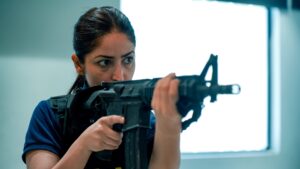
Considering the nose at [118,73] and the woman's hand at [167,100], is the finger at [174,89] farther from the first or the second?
the nose at [118,73]

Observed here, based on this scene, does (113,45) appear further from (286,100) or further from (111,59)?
(286,100)

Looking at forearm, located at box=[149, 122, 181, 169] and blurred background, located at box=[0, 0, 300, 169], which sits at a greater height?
blurred background, located at box=[0, 0, 300, 169]

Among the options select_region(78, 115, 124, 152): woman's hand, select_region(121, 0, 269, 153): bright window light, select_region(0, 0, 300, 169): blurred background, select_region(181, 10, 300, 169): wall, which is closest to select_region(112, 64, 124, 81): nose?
select_region(78, 115, 124, 152): woman's hand

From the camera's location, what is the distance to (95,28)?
0.86m

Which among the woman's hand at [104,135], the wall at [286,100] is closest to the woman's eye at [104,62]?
the woman's hand at [104,135]

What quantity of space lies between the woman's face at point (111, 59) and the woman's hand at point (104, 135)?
0.59 ft

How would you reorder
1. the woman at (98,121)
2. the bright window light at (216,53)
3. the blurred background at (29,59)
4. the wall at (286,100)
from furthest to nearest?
the wall at (286,100)
the bright window light at (216,53)
the blurred background at (29,59)
the woman at (98,121)

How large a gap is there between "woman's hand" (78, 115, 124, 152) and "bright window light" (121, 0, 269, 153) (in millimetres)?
1065

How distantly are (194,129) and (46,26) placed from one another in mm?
921

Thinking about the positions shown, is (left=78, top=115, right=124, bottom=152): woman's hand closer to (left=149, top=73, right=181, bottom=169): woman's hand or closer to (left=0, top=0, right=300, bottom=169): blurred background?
(left=149, top=73, right=181, bottom=169): woman's hand

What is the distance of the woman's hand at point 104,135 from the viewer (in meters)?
0.65

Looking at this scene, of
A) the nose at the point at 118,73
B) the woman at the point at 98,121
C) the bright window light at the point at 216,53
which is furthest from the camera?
the bright window light at the point at 216,53

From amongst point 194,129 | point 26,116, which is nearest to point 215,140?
point 194,129

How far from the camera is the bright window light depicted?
1776 mm
